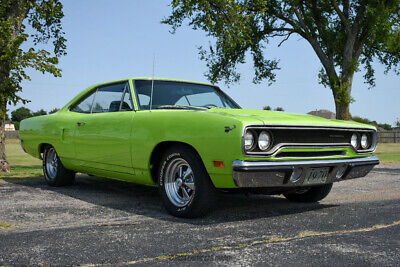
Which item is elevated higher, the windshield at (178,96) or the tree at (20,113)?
the windshield at (178,96)

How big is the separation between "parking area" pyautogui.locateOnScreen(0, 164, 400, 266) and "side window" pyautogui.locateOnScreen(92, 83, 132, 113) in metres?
1.18

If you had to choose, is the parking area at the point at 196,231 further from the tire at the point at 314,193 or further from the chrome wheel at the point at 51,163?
the chrome wheel at the point at 51,163

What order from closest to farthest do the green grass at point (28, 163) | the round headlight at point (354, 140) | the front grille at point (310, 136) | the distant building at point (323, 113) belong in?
the front grille at point (310, 136)
the round headlight at point (354, 140)
the green grass at point (28, 163)
the distant building at point (323, 113)

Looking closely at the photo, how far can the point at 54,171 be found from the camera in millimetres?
6742

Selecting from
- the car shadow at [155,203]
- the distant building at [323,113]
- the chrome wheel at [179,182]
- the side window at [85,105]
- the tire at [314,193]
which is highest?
the distant building at [323,113]

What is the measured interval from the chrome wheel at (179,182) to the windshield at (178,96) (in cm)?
84

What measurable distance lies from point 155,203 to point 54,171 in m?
2.25

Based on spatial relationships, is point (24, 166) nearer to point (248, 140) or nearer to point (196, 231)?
point (196, 231)

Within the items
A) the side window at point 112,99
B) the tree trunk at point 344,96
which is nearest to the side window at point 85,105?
the side window at point 112,99

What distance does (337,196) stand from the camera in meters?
6.09

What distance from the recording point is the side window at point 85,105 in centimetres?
621

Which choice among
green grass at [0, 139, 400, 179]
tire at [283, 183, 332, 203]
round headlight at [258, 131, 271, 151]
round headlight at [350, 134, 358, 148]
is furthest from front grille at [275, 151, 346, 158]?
green grass at [0, 139, 400, 179]

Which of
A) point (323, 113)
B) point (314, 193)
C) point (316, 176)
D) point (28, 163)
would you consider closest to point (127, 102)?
point (316, 176)

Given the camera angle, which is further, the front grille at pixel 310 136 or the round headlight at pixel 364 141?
the round headlight at pixel 364 141
